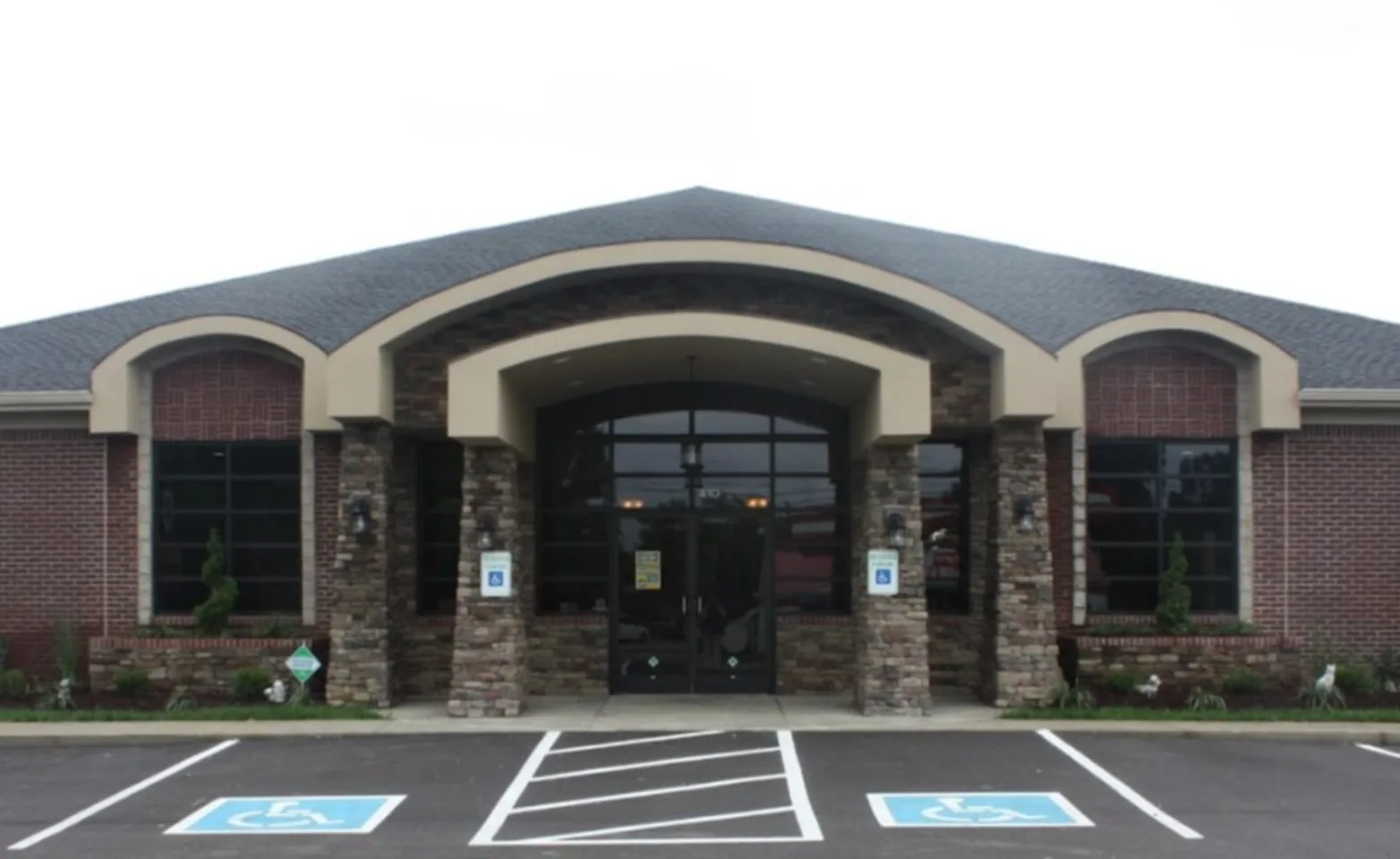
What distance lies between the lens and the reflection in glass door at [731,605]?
17531mm

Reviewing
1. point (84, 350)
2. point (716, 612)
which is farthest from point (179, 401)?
point (716, 612)

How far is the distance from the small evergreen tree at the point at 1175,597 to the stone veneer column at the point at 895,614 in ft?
10.4

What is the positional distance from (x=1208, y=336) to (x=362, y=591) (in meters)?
10.5

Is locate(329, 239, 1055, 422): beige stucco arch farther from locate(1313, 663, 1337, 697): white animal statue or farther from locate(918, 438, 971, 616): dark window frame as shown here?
locate(1313, 663, 1337, 697): white animal statue

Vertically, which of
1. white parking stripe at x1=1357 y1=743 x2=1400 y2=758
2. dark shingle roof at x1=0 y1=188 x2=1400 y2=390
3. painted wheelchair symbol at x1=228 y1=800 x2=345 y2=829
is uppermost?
dark shingle roof at x1=0 y1=188 x2=1400 y2=390

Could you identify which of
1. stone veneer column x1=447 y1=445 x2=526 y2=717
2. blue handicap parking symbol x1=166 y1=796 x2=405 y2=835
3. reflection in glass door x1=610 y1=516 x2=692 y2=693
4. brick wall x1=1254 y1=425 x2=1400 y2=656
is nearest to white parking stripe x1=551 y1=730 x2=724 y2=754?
stone veneer column x1=447 y1=445 x2=526 y2=717

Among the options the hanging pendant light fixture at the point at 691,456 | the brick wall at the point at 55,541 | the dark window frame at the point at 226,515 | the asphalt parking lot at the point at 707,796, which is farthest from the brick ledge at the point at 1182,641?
the brick wall at the point at 55,541

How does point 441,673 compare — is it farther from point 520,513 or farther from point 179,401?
point 179,401

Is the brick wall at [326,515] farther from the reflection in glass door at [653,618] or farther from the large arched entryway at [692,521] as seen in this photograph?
the reflection in glass door at [653,618]

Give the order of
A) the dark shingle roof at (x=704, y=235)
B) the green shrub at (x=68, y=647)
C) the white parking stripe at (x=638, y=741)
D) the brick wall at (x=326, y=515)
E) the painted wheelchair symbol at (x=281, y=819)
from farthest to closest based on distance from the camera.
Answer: the dark shingle roof at (x=704, y=235) < the brick wall at (x=326, y=515) < the green shrub at (x=68, y=647) < the white parking stripe at (x=638, y=741) < the painted wheelchair symbol at (x=281, y=819)

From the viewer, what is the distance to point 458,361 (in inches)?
585

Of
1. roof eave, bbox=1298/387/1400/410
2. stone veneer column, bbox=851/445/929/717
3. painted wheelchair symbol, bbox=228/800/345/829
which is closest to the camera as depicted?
painted wheelchair symbol, bbox=228/800/345/829

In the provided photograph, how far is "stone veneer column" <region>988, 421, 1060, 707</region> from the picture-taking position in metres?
15.7

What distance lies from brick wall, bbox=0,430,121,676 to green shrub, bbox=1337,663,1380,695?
14.9m
